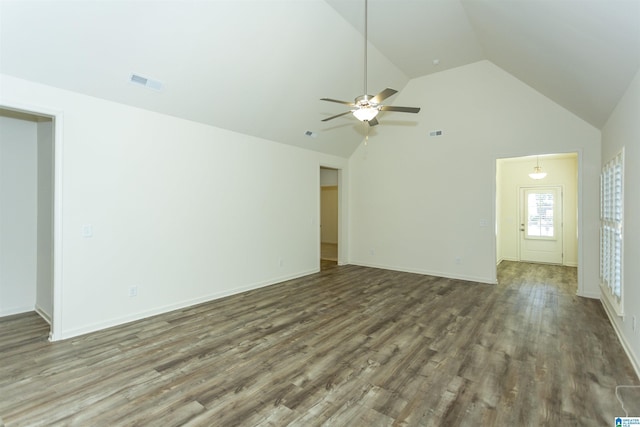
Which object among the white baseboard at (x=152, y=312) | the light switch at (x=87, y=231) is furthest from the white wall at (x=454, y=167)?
the light switch at (x=87, y=231)

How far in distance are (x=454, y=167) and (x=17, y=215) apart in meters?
7.23

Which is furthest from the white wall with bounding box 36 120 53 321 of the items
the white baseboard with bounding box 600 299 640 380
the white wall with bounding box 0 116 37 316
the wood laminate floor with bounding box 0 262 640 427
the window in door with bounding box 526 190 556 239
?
the window in door with bounding box 526 190 556 239

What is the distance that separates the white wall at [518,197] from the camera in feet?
24.6

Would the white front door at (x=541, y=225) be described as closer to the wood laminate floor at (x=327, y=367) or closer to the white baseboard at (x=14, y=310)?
the wood laminate floor at (x=327, y=367)

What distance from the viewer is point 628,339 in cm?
304

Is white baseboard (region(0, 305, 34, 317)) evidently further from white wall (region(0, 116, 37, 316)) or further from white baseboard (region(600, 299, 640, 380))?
white baseboard (region(600, 299, 640, 380))

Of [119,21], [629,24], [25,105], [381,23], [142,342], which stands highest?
[381,23]

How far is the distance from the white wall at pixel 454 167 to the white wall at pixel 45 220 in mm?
5734

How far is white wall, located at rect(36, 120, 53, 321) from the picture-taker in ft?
12.8

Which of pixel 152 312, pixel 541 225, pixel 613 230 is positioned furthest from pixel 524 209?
pixel 152 312

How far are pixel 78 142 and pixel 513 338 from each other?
535cm

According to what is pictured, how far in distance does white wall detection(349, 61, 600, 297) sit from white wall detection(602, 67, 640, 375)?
5.91ft

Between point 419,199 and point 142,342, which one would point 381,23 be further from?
point 142,342

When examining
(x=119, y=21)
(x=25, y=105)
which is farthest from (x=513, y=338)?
(x=25, y=105)
